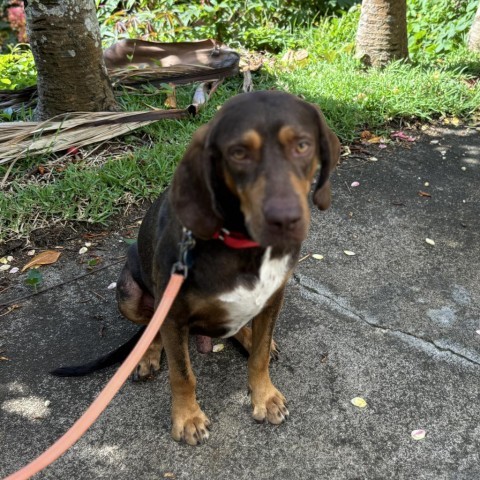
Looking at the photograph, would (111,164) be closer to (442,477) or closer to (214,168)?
(214,168)

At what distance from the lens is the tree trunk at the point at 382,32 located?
625cm

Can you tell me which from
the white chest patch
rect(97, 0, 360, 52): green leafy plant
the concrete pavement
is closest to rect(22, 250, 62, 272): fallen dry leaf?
the concrete pavement

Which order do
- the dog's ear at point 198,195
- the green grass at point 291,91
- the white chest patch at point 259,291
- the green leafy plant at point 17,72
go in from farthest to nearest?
the green leafy plant at point 17,72, the green grass at point 291,91, the white chest patch at point 259,291, the dog's ear at point 198,195

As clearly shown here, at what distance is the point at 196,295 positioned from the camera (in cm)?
228

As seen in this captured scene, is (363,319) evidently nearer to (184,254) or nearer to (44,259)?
(184,254)

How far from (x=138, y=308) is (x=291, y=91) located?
12.4 feet

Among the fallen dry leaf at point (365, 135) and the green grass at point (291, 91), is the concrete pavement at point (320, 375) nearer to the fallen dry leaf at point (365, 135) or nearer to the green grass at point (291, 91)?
the green grass at point (291, 91)

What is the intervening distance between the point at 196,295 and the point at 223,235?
29cm

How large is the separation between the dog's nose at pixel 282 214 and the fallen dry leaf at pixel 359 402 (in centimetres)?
137

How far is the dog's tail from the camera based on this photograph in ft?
9.23

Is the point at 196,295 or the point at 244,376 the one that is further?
the point at 244,376

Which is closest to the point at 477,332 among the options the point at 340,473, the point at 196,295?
the point at 340,473

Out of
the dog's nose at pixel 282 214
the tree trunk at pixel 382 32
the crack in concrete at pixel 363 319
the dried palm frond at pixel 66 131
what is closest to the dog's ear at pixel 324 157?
the dog's nose at pixel 282 214

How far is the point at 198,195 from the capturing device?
2.06m
